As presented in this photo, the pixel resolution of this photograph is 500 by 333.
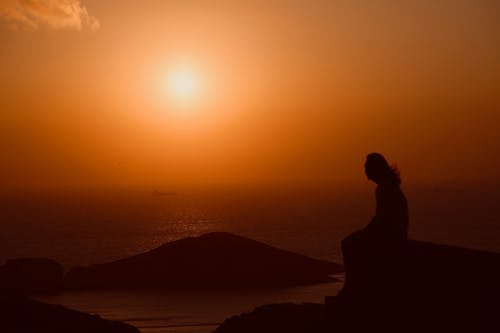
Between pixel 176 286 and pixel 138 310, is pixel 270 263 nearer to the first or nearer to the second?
pixel 176 286

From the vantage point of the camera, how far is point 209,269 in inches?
2308

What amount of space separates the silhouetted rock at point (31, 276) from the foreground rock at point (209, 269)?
4.72ft

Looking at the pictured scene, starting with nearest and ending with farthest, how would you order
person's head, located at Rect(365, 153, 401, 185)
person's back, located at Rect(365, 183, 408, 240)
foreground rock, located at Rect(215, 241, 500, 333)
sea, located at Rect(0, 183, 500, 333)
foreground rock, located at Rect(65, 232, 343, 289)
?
foreground rock, located at Rect(215, 241, 500, 333) < person's head, located at Rect(365, 153, 401, 185) < person's back, located at Rect(365, 183, 408, 240) < sea, located at Rect(0, 183, 500, 333) < foreground rock, located at Rect(65, 232, 343, 289)

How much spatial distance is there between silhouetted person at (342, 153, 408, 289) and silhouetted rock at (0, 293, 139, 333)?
21355 mm

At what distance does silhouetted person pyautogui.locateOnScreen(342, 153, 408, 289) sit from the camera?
484 inches

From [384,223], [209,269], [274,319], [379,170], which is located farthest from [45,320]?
[209,269]

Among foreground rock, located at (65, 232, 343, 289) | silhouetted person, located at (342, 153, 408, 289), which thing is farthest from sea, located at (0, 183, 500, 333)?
silhouetted person, located at (342, 153, 408, 289)

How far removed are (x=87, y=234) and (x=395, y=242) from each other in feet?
389

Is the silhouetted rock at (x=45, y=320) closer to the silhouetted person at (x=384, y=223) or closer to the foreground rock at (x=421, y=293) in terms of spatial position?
the foreground rock at (x=421, y=293)

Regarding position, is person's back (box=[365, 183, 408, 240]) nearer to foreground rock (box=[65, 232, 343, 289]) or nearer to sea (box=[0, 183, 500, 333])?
sea (box=[0, 183, 500, 333])

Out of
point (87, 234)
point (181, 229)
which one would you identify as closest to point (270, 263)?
point (87, 234)

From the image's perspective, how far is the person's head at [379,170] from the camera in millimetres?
12180

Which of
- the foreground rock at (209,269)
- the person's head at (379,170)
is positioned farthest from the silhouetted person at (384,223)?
the foreground rock at (209,269)

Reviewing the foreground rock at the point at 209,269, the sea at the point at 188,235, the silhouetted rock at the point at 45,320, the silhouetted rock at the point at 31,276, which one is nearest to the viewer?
the silhouetted rock at the point at 45,320
